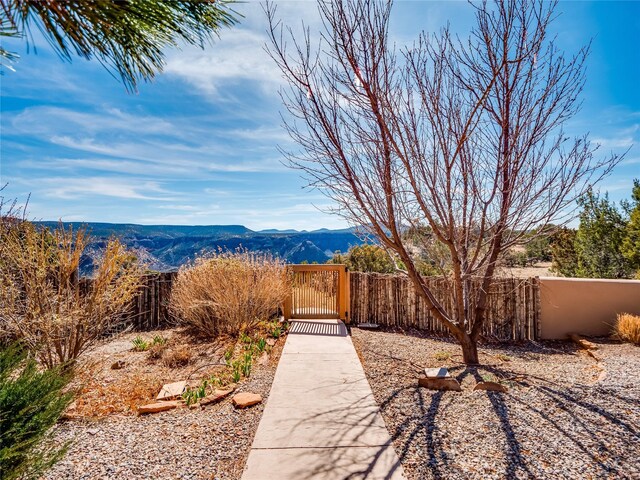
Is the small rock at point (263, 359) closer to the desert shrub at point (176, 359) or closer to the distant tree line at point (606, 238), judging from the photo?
the desert shrub at point (176, 359)

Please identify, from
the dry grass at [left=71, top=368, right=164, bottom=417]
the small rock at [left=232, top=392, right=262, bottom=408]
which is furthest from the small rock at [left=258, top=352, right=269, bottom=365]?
the small rock at [left=232, top=392, right=262, bottom=408]

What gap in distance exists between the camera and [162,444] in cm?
276

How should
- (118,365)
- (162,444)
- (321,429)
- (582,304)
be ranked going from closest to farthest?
1. (162,444)
2. (321,429)
3. (118,365)
4. (582,304)

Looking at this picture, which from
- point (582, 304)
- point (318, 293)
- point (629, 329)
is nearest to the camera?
point (629, 329)

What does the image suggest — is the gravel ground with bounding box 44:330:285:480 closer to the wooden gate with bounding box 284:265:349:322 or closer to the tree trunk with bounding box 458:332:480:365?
the tree trunk with bounding box 458:332:480:365

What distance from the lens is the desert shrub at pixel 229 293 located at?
6.83 m

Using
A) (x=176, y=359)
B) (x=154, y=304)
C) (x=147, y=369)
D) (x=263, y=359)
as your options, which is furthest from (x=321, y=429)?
(x=154, y=304)

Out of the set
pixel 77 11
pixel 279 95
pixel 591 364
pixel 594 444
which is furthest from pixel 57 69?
pixel 591 364

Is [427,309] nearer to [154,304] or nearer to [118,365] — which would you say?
[118,365]

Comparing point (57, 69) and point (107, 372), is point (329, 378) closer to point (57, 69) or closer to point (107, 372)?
point (107, 372)

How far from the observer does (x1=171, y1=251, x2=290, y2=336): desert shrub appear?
6832 mm

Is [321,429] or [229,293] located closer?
[321,429]

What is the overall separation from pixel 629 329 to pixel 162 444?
25.1 feet

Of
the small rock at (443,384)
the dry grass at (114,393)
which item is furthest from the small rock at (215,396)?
the small rock at (443,384)
